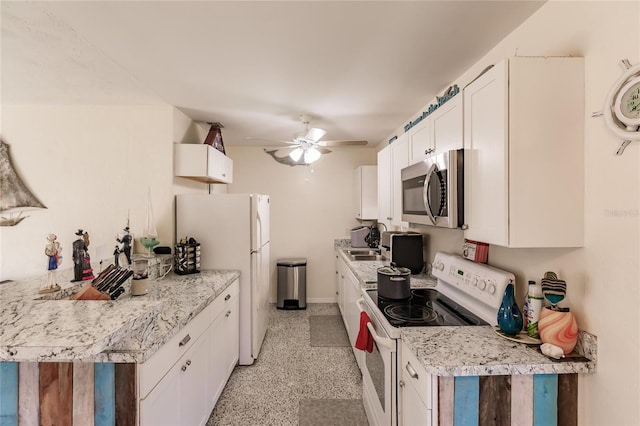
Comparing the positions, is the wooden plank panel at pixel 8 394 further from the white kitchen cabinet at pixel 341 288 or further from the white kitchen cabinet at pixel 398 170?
the white kitchen cabinet at pixel 341 288

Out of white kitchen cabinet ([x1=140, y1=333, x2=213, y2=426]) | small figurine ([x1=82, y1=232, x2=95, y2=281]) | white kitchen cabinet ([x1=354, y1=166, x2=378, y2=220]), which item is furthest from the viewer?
white kitchen cabinet ([x1=354, y1=166, x2=378, y2=220])

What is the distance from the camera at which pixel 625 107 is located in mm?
953

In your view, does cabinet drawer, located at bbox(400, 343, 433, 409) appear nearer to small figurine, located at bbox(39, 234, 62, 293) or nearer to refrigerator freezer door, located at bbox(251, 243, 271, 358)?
refrigerator freezer door, located at bbox(251, 243, 271, 358)

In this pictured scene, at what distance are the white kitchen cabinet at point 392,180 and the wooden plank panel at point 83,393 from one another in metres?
2.17

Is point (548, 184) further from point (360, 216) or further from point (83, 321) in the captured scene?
point (360, 216)

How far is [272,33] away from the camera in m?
1.54

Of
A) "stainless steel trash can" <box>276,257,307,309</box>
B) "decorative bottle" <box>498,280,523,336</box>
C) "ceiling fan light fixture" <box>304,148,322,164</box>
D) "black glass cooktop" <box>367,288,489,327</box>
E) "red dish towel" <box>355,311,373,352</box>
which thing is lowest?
"stainless steel trash can" <box>276,257,307,309</box>

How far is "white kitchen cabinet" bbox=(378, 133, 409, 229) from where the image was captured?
2399mm

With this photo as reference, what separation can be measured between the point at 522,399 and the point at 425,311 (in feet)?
1.95

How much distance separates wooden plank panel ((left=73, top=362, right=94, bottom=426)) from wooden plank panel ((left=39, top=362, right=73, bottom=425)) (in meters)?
0.01

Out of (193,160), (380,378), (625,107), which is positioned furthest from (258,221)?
Result: (625,107)

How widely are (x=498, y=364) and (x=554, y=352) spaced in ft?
0.75

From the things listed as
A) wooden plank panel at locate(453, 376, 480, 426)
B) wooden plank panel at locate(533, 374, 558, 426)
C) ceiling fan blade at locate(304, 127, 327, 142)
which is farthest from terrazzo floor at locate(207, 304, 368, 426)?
ceiling fan blade at locate(304, 127, 327, 142)

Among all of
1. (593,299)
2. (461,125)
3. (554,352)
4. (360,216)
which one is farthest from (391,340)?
(360,216)
